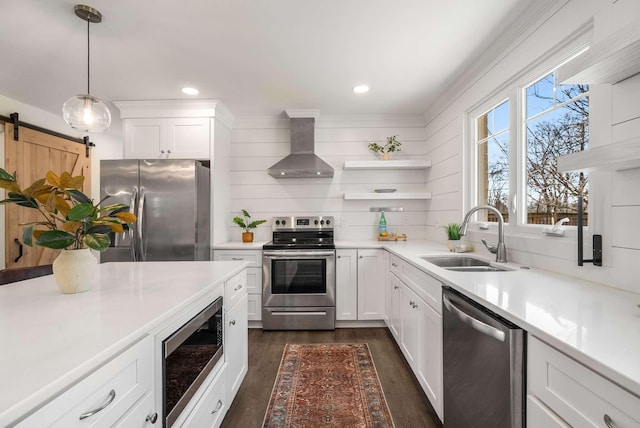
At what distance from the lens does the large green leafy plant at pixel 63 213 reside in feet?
3.66

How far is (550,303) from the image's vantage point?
1.15 metres

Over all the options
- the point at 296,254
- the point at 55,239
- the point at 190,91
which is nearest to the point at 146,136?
the point at 190,91

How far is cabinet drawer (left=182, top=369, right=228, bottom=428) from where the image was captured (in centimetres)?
131

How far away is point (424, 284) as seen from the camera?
1982 millimetres

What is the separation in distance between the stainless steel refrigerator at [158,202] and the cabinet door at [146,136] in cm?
35

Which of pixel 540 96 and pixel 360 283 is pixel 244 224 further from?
pixel 540 96

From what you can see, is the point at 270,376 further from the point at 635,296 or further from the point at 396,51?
the point at 396,51

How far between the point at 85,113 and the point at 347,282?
105 inches

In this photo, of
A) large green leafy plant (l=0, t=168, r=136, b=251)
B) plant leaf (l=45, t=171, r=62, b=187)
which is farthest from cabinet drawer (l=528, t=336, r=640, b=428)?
plant leaf (l=45, t=171, r=62, b=187)

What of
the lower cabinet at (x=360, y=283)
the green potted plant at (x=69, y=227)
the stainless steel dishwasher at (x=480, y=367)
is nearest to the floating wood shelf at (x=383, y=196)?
the lower cabinet at (x=360, y=283)

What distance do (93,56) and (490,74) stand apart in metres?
3.13

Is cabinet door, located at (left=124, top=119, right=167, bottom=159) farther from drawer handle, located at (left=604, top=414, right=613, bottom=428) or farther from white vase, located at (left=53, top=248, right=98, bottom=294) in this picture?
drawer handle, located at (left=604, top=414, right=613, bottom=428)

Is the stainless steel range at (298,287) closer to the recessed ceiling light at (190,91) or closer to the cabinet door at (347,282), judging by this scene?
the cabinet door at (347,282)

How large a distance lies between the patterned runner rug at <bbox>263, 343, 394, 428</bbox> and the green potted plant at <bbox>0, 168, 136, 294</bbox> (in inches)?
53.9
